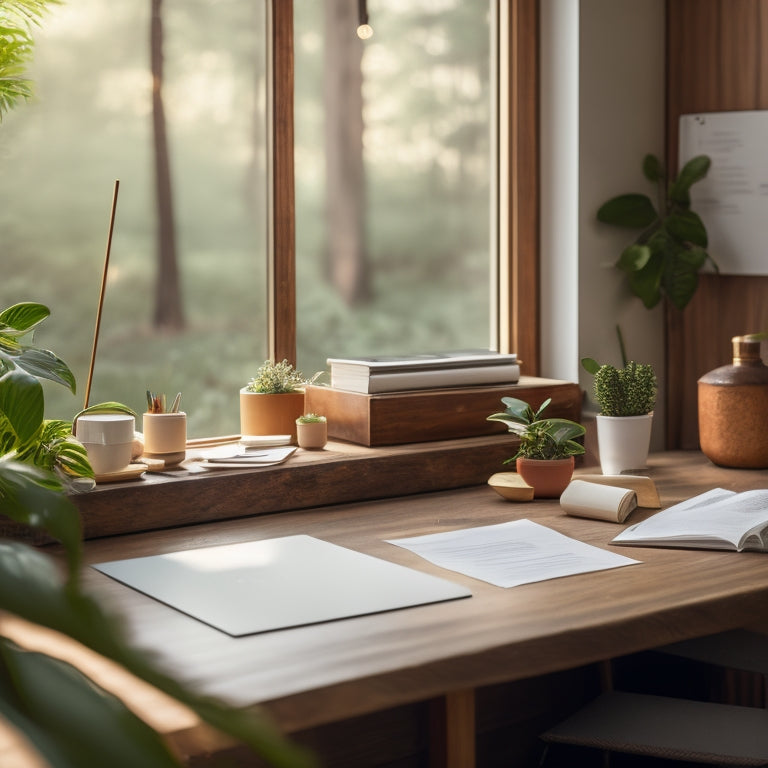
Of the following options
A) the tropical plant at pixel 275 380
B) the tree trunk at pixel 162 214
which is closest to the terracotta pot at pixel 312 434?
the tropical plant at pixel 275 380

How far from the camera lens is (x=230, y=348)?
2264mm

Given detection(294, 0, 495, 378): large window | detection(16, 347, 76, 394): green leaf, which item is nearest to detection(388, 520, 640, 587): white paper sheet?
detection(16, 347, 76, 394): green leaf

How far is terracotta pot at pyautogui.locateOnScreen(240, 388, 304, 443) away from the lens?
7.13 feet

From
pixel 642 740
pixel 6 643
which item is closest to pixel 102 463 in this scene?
pixel 642 740

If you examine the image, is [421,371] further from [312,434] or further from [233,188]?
[233,188]

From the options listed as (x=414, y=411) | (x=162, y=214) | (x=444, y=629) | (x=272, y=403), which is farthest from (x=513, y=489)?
(x=162, y=214)

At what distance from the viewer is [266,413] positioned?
2.17m

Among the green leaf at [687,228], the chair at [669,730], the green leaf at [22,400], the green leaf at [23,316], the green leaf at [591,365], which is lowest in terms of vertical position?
the chair at [669,730]

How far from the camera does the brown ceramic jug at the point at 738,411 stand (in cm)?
224

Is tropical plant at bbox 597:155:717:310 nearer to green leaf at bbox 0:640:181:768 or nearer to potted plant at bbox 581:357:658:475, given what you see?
potted plant at bbox 581:357:658:475

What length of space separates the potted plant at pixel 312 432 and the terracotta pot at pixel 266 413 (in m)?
0.06

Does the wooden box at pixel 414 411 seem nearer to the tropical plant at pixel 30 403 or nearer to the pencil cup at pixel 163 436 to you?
the pencil cup at pixel 163 436

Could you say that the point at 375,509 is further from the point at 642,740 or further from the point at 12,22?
the point at 12,22

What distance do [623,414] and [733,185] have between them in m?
0.73
